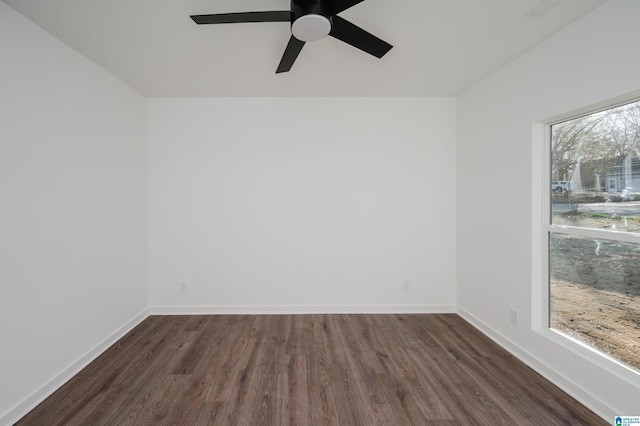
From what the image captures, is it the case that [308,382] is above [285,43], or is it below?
below

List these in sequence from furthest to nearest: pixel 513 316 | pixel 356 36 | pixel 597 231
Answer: pixel 513 316
pixel 597 231
pixel 356 36

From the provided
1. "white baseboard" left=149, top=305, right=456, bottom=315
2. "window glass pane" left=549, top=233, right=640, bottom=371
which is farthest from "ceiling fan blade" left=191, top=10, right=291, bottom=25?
"white baseboard" left=149, top=305, right=456, bottom=315

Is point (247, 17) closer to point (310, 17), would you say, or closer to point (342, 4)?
point (310, 17)

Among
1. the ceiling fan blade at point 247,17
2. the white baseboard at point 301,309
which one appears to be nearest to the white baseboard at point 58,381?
the white baseboard at point 301,309

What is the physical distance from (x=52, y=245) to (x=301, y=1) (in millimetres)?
2388

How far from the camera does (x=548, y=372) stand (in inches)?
81.1

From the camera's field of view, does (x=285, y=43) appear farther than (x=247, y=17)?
Yes

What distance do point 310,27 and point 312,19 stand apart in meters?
0.07

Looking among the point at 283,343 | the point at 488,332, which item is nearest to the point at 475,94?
the point at 488,332

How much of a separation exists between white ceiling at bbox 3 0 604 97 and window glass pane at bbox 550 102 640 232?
74 cm

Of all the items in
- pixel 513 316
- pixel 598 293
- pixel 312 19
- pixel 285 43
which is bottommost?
pixel 513 316

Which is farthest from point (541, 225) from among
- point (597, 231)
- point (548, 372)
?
point (548, 372)

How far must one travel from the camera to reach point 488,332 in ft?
8.91

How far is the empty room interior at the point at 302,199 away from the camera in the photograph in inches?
68.4
